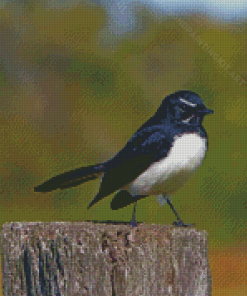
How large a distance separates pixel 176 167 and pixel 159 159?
0.52ft

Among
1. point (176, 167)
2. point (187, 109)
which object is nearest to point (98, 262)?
point (176, 167)

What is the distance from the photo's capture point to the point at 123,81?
1255cm

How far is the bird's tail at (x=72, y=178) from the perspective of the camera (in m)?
4.76

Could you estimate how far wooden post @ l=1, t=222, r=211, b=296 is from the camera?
2.87 meters

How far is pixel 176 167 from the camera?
4738mm

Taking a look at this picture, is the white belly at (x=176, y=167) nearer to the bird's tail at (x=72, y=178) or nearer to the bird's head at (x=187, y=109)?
the bird's head at (x=187, y=109)

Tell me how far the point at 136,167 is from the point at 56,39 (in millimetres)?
8977

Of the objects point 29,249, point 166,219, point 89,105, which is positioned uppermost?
point 89,105

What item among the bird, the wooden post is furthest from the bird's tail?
the wooden post

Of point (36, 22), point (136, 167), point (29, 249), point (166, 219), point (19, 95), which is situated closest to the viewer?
point (29, 249)

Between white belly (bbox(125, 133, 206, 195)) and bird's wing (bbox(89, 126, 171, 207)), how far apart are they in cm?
5

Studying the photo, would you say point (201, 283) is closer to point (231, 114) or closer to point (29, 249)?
point (29, 249)

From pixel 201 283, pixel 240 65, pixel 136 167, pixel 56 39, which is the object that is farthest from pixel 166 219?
pixel 201 283

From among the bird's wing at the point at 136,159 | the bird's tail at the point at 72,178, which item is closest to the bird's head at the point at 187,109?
the bird's wing at the point at 136,159
